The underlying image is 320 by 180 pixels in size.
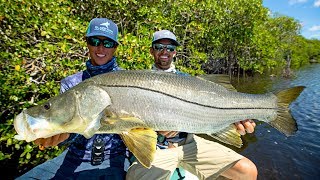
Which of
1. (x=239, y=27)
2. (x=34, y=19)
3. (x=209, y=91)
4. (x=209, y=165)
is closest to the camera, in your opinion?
(x=209, y=91)

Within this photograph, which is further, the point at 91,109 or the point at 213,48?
the point at 213,48

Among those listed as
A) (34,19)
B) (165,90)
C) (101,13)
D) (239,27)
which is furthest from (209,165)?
(239,27)

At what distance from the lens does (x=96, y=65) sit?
378 cm

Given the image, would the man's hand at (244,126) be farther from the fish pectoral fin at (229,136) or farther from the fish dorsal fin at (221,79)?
the fish dorsal fin at (221,79)

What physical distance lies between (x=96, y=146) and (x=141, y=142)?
1261 mm

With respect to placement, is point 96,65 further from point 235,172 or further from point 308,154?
point 308,154

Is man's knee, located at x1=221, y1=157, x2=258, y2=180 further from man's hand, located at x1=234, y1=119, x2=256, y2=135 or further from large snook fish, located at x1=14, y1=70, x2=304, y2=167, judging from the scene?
large snook fish, located at x1=14, y1=70, x2=304, y2=167

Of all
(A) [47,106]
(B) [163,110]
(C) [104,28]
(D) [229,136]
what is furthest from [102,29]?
(D) [229,136]

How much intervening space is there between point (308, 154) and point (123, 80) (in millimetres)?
8887

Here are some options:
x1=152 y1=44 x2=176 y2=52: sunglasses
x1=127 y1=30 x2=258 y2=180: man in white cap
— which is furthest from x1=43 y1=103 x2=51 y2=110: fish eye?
x1=152 y1=44 x2=176 y2=52: sunglasses

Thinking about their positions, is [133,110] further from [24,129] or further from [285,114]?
[285,114]

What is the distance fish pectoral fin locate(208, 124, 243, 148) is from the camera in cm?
303

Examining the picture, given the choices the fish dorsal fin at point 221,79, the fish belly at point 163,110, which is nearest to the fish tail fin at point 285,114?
the fish dorsal fin at point 221,79

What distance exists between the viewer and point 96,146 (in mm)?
3604
